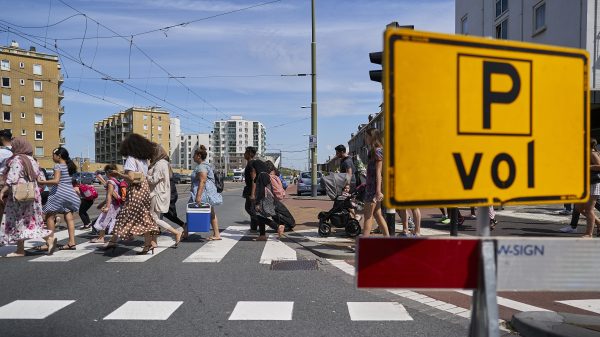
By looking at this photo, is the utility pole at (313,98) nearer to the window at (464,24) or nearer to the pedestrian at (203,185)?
the window at (464,24)

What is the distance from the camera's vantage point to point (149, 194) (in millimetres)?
7285

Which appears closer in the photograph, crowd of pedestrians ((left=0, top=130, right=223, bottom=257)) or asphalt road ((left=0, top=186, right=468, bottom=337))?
asphalt road ((left=0, top=186, right=468, bottom=337))

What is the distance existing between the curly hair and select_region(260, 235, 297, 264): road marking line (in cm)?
242

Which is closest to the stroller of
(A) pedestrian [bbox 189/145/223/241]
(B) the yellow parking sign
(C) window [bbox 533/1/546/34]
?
(A) pedestrian [bbox 189/145/223/241]

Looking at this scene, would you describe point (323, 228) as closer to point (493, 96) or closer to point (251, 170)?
point (251, 170)

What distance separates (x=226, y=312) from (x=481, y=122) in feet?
10.8

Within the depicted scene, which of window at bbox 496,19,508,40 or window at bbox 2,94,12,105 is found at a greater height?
window at bbox 2,94,12,105

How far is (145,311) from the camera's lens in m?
4.34

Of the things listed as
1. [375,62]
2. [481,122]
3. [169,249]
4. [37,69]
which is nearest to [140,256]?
[169,249]

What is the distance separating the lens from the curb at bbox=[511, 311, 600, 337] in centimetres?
Result: 337

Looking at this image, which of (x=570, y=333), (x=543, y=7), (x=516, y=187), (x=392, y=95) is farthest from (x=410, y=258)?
(x=543, y=7)

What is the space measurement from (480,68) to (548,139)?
40 centimetres

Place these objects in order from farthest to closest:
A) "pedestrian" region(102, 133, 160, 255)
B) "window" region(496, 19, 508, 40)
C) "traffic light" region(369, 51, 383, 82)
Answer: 1. "window" region(496, 19, 508, 40)
2. "pedestrian" region(102, 133, 160, 255)
3. "traffic light" region(369, 51, 383, 82)

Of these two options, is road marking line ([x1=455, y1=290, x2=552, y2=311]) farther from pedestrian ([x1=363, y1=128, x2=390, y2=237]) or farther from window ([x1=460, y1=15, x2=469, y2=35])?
window ([x1=460, y1=15, x2=469, y2=35])
